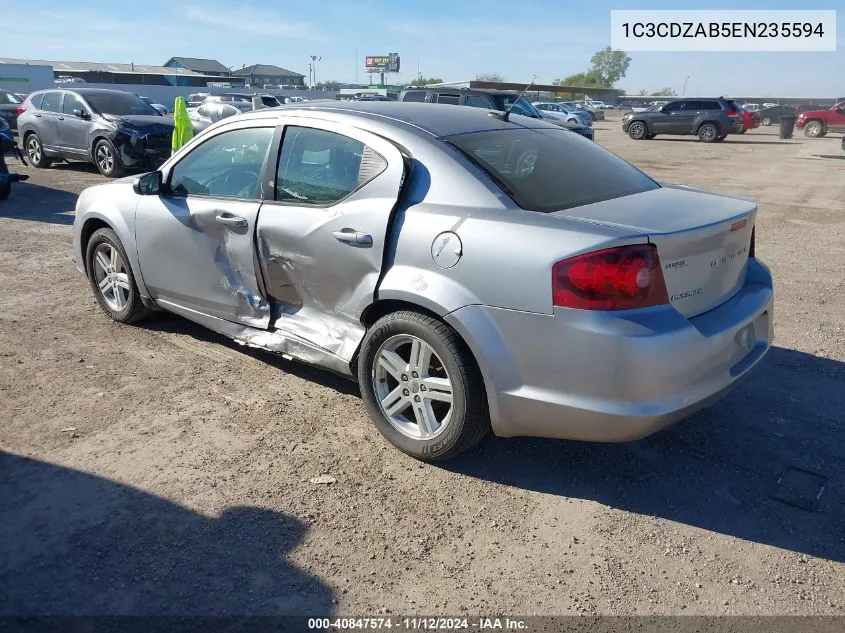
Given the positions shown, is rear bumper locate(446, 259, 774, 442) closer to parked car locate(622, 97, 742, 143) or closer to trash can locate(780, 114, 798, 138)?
parked car locate(622, 97, 742, 143)

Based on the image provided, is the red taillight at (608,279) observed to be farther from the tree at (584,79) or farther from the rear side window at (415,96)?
the tree at (584,79)

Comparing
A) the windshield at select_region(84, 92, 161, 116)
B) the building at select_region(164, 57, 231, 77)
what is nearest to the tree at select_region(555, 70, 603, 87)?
the building at select_region(164, 57, 231, 77)

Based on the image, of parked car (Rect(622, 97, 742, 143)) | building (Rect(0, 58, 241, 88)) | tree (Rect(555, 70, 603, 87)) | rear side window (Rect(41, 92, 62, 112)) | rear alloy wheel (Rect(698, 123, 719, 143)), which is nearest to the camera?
rear side window (Rect(41, 92, 62, 112))

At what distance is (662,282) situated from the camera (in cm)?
288

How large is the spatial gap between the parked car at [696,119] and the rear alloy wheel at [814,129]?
4.45m

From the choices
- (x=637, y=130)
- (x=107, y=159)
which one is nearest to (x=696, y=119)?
(x=637, y=130)

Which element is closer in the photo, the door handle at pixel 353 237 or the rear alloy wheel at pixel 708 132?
the door handle at pixel 353 237

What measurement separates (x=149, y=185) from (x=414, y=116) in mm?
1875

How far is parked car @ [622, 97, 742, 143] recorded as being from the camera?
29.0m

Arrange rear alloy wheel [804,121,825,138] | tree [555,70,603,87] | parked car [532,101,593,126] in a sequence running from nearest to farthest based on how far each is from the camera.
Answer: parked car [532,101,593,126] < rear alloy wheel [804,121,825,138] < tree [555,70,603,87]

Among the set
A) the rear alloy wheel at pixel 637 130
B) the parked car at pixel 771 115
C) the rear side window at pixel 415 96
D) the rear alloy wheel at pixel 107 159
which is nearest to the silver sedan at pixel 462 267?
the rear alloy wheel at pixel 107 159

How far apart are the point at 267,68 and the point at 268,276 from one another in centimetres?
10606

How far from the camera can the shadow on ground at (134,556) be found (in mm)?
2502

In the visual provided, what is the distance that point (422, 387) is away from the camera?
11.1 feet
